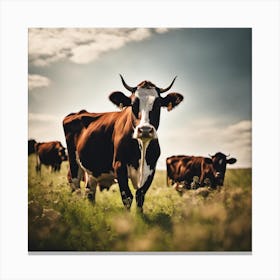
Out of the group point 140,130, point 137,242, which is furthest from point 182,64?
point 137,242

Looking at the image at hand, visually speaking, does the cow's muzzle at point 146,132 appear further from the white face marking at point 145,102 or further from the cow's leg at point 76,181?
the cow's leg at point 76,181

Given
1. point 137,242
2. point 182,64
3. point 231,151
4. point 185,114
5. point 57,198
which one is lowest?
point 137,242

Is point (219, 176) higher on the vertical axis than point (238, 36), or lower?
lower

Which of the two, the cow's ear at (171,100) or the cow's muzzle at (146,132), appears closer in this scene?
the cow's muzzle at (146,132)

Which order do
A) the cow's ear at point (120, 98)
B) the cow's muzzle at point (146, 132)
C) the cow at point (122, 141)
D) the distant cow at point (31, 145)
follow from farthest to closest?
the distant cow at point (31, 145)
the cow's ear at point (120, 98)
the cow at point (122, 141)
the cow's muzzle at point (146, 132)

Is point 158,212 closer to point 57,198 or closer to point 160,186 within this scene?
point 160,186

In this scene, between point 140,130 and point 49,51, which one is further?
point 49,51

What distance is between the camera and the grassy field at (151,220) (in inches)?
240

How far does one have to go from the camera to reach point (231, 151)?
618cm

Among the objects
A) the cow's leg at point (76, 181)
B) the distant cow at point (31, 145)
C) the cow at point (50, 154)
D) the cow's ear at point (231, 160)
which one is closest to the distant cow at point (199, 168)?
the cow's ear at point (231, 160)

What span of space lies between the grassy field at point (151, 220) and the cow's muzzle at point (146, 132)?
1.66 feet

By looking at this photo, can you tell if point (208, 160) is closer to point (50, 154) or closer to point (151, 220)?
point (151, 220)

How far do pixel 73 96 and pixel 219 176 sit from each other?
1808mm

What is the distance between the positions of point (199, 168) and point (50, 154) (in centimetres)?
163
